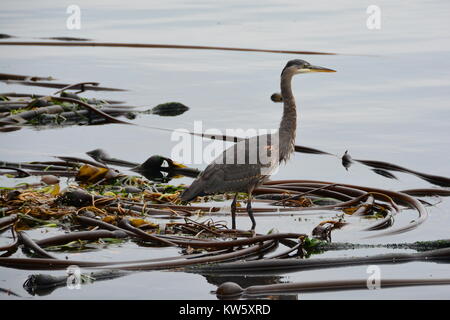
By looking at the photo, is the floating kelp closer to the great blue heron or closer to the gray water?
the gray water

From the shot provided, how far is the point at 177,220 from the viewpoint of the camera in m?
7.71

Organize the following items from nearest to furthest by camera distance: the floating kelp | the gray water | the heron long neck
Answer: the floating kelp → the gray water → the heron long neck

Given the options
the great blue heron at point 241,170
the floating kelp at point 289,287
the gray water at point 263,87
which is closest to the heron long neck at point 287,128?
the great blue heron at point 241,170

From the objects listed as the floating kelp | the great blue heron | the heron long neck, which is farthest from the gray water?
the heron long neck

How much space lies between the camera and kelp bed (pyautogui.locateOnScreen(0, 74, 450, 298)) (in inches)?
245

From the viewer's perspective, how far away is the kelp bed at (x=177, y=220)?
20.4 feet

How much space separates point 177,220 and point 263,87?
582 cm

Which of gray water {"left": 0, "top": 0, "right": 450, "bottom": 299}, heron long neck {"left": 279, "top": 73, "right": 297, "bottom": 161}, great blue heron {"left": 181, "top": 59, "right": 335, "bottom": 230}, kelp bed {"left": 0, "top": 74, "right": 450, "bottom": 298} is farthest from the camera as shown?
heron long neck {"left": 279, "top": 73, "right": 297, "bottom": 161}

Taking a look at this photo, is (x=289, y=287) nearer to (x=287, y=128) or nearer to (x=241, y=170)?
(x=241, y=170)

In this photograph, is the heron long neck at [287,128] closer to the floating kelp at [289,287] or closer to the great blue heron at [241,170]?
the great blue heron at [241,170]

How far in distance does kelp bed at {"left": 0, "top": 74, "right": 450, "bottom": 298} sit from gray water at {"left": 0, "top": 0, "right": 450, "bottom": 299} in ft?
0.31

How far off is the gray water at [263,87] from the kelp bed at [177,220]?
9 centimetres
